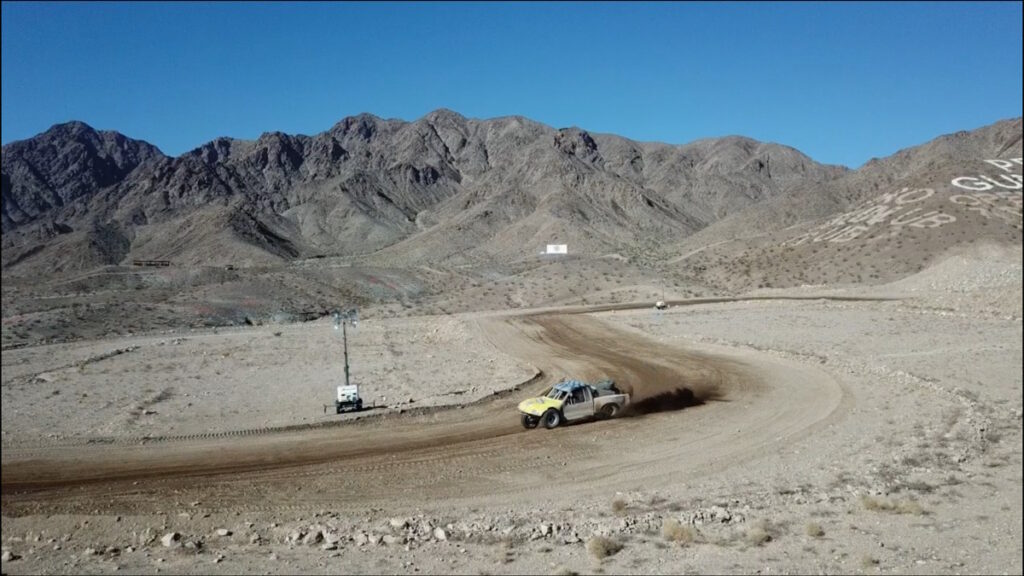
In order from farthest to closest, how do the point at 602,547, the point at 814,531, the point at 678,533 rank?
the point at 678,533 → the point at 814,531 → the point at 602,547

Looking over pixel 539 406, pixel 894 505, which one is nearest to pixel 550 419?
pixel 539 406

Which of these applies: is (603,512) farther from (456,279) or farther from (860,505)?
(456,279)

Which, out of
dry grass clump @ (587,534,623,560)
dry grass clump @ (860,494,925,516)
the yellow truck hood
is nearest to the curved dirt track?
the yellow truck hood

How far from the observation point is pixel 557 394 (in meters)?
26.1

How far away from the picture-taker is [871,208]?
16031 mm

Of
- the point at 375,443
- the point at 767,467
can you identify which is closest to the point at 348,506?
the point at 375,443

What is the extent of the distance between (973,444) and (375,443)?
18.8 m

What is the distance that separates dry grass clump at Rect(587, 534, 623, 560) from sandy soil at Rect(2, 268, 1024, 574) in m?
0.14

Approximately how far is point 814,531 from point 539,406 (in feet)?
40.1

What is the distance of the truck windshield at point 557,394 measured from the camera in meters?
25.7

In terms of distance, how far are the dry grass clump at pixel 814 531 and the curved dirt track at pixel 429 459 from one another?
5.03 m

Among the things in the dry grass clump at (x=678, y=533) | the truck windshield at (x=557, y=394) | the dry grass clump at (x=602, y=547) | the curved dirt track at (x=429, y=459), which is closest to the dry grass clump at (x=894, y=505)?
the dry grass clump at (x=678, y=533)

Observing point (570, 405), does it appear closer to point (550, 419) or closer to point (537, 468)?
point (550, 419)

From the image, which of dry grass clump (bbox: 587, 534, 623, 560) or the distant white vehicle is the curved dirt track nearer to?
the distant white vehicle
